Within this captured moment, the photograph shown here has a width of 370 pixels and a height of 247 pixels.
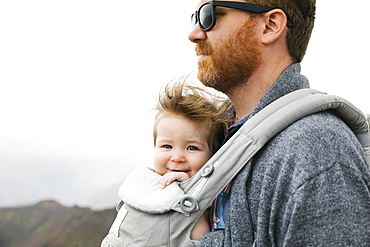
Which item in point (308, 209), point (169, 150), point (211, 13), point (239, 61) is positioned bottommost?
point (169, 150)

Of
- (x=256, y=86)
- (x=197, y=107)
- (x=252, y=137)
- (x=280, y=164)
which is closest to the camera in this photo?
(x=280, y=164)

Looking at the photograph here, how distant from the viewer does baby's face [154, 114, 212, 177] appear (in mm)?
1728

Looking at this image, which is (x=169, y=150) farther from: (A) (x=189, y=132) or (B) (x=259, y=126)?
(B) (x=259, y=126)

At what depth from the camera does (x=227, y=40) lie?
1.64 meters

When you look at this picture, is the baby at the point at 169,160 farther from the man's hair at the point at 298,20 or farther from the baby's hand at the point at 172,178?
the man's hair at the point at 298,20

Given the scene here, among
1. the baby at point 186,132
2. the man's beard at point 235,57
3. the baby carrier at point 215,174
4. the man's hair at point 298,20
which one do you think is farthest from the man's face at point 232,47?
the baby carrier at point 215,174

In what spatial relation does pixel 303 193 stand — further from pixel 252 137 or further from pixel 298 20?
pixel 298 20

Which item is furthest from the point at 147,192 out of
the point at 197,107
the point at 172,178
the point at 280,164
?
the point at 280,164

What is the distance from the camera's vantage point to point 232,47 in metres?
1.63

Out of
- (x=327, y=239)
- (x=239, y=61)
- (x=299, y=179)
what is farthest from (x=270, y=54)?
(x=327, y=239)

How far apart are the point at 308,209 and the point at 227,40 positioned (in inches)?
31.7

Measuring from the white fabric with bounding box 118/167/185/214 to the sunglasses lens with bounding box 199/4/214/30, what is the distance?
2.14ft

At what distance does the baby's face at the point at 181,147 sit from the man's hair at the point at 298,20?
20.3 inches

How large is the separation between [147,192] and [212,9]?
77cm
